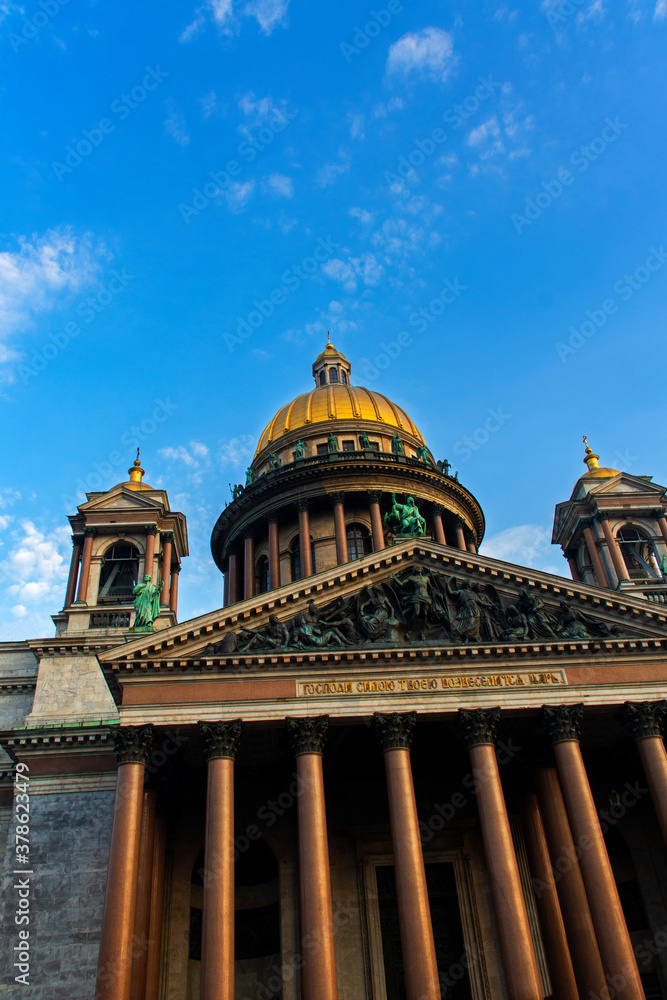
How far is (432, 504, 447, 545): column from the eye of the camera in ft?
142

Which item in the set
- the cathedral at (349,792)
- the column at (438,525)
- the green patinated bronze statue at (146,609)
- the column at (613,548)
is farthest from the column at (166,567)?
the column at (613,548)

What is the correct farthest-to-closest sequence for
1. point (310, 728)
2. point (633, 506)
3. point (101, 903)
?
point (633, 506) → point (101, 903) → point (310, 728)

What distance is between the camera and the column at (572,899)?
21.9 m

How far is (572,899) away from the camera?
22.8 metres

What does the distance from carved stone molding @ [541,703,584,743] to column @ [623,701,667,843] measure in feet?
5.23

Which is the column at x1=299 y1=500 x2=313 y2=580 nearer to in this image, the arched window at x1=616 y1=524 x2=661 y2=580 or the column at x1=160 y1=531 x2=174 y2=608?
the column at x1=160 y1=531 x2=174 y2=608

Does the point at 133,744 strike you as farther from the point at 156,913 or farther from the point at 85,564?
the point at 85,564

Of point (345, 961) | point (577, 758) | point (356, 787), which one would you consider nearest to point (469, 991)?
point (345, 961)

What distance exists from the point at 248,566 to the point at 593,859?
84.9 ft

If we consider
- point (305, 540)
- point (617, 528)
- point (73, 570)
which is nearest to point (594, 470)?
point (617, 528)

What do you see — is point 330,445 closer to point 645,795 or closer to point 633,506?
point 633,506

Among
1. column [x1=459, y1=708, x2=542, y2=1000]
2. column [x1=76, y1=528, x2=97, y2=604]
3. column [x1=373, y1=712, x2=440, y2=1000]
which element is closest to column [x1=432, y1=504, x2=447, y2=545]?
column [x1=76, y1=528, x2=97, y2=604]

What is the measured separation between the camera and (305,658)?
23750 mm

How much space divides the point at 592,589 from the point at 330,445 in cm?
2245
